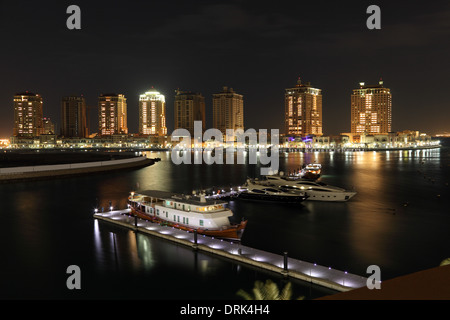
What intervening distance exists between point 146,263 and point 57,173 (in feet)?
184

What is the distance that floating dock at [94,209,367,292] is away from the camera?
18781 millimetres

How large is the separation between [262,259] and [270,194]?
73.9ft

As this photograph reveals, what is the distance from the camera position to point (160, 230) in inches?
1138

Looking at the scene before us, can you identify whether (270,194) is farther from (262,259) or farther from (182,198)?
(262,259)

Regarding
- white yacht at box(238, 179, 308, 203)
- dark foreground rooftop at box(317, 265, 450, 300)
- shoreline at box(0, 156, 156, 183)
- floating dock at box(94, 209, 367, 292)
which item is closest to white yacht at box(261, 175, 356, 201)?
white yacht at box(238, 179, 308, 203)

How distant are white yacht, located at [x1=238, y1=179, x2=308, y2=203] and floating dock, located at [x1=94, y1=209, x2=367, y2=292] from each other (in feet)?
56.4

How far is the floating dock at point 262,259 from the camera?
18781 millimetres

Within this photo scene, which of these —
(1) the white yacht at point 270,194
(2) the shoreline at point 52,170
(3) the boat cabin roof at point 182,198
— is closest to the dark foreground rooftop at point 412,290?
(3) the boat cabin roof at point 182,198

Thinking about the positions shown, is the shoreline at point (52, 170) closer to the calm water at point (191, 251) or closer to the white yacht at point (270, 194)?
the calm water at point (191, 251)

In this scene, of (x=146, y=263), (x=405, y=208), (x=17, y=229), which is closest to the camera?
(x=146, y=263)

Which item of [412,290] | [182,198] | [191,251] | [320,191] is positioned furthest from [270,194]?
[412,290]

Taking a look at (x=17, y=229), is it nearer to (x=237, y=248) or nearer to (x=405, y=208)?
(x=237, y=248)

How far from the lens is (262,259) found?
71.7 feet
